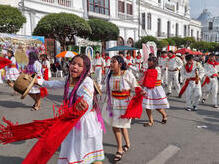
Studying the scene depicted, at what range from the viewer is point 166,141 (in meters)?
4.32

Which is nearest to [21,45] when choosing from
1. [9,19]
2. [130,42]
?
[9,19]

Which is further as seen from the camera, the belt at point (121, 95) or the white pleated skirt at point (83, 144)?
the belt at point (121, 95)

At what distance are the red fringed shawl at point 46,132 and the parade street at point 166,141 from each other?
58.5 inches

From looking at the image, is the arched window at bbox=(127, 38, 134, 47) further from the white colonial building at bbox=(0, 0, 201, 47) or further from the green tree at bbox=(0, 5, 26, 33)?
the green tree at bbox=(0, 5, 26, 33)

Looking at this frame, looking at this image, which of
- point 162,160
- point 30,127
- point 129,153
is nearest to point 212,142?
point 162,160

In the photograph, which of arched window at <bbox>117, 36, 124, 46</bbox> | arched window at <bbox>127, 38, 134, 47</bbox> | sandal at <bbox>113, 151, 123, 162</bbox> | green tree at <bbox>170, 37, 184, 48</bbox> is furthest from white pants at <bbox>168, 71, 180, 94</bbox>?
green tree at <bbox>170, 37, 184, 48</bbox>

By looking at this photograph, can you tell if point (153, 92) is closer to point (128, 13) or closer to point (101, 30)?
point (101, 30)

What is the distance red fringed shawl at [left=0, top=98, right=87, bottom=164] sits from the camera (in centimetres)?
205

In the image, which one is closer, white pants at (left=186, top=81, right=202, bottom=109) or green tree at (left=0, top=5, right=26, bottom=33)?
white pants at (left=186, top=81, right=202, bottom=109)

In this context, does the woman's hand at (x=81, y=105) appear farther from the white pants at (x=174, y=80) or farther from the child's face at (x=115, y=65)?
the white pants at (x=174, y=80)

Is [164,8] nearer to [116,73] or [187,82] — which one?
[187,82]

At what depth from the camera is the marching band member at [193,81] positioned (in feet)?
21.6

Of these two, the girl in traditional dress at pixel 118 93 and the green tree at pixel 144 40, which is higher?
the green tree at pixel 144 40

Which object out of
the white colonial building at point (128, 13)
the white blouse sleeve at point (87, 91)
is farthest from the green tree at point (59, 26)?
the white blouse sleeve at point (87, 91)
